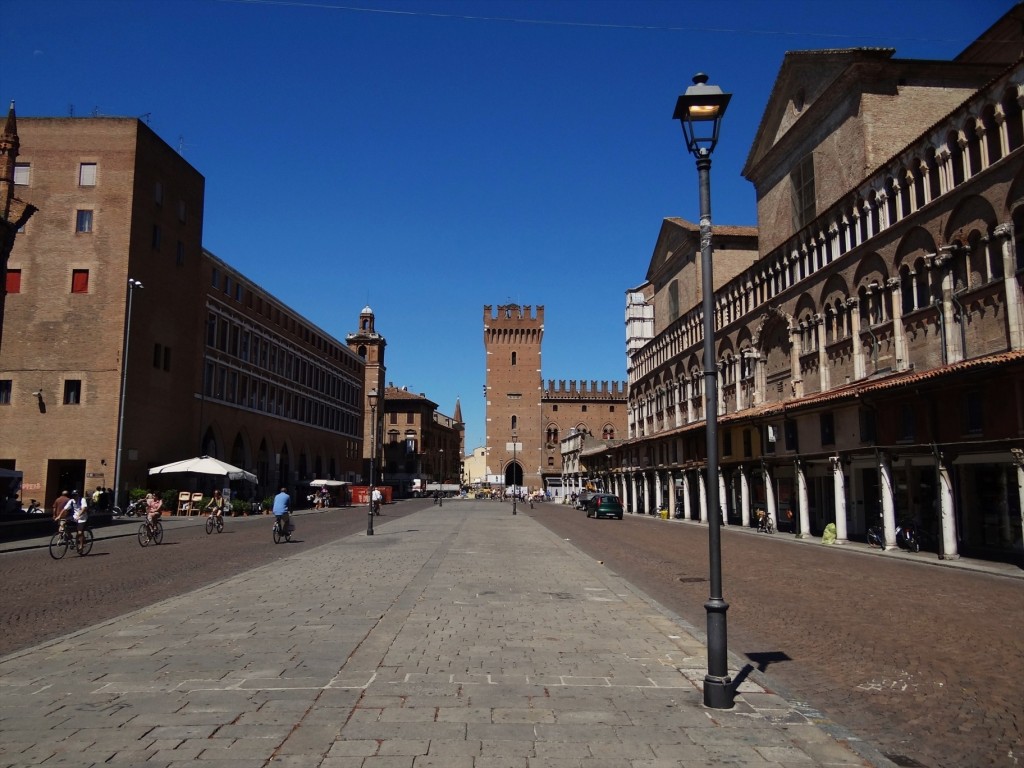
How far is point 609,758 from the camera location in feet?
15.9

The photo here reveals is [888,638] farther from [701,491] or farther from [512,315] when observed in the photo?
[512,315]

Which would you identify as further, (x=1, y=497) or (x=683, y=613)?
(x=1, y=497)

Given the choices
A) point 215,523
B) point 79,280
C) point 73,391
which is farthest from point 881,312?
point 79,280

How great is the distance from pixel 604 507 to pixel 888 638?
1456 inches

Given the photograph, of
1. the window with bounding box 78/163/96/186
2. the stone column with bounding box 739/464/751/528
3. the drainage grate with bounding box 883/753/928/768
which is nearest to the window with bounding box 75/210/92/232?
the window with bounding box 78/163/96/186

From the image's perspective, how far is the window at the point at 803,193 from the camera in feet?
115

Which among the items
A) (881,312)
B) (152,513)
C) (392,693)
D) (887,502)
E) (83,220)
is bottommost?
(392,693)

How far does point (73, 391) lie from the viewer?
138 feet

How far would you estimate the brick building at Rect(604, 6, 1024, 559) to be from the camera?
797 inches

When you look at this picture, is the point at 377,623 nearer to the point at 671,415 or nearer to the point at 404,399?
the point at 671,415

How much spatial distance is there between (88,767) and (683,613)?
8347mm

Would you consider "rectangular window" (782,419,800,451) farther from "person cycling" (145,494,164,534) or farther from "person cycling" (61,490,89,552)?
"person cycling" (61,490,89,552)

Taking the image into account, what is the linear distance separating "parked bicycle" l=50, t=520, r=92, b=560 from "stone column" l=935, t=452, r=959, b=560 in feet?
72.9

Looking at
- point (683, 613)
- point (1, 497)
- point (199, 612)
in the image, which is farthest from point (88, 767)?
point (1, 497)
